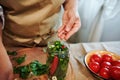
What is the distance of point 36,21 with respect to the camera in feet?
2.56

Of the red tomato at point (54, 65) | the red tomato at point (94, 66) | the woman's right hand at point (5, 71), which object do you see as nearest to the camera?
the woman's right hand at point (5, 71)

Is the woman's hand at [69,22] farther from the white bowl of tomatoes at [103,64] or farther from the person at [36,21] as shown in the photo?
the white bowl of tomatoes at [103,64]

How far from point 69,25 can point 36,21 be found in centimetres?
13

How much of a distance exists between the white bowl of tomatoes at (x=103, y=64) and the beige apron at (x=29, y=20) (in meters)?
0.20

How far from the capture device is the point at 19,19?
760mm

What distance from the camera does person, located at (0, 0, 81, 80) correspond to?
29.2 inches

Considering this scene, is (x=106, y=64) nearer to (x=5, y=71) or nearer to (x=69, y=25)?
(x=69, y=25)

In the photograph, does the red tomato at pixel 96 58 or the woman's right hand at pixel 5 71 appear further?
the red tomato at pixel 96 58

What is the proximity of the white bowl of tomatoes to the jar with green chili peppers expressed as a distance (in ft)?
0.45

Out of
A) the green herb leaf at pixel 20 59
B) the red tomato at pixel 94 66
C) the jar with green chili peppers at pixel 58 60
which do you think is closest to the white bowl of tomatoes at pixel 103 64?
the red tomato at pixel 94 66

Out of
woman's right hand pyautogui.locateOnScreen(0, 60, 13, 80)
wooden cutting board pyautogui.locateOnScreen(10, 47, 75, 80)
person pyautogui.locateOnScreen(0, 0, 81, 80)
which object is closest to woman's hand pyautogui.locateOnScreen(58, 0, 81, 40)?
person pyautogui.locateOnScreen(0, 0, 81, 80)

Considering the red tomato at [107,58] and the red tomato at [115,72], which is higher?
the red tomato at [107,58]

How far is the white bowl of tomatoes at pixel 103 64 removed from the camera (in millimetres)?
740

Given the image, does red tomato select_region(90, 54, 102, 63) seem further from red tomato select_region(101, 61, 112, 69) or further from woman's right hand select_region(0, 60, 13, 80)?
woman's right hand select_region(0, 60, 13, 80)
